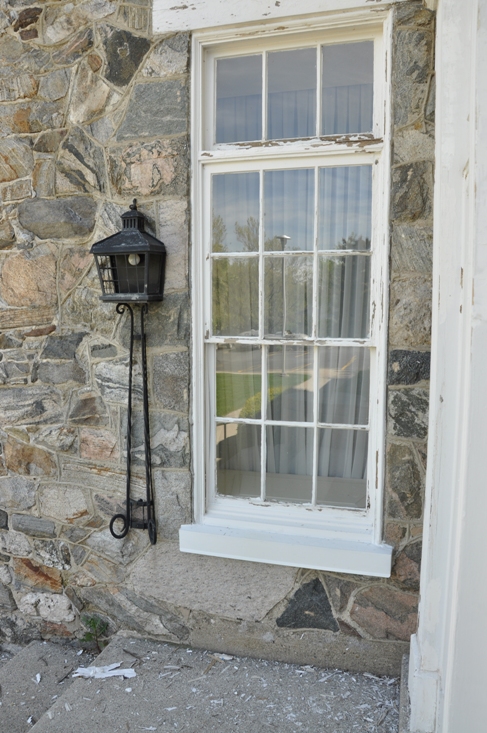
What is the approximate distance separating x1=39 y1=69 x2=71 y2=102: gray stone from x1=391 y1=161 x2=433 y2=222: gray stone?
5.71 feet

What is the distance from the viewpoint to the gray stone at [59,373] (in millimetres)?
3152

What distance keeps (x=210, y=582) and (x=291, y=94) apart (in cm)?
244

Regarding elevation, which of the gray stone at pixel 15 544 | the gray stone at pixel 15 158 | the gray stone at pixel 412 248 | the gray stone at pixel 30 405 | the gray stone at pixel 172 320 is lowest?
the gray stone at pixel 15 544

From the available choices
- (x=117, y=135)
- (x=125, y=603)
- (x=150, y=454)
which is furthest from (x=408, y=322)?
(x=125, y=603)

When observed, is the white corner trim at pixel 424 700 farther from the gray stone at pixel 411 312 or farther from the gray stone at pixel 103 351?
the gray stone at pixel 103 351

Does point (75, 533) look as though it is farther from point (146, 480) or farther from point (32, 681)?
point (32, 681)

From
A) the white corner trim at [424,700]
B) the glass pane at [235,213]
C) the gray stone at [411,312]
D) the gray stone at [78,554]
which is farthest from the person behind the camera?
the gray stone at [78,554]

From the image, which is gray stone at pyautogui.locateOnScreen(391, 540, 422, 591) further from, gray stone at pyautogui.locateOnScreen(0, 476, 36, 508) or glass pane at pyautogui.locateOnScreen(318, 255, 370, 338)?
gray stone at pyautogui.locateOnScreen(0, 476, 36, 508)

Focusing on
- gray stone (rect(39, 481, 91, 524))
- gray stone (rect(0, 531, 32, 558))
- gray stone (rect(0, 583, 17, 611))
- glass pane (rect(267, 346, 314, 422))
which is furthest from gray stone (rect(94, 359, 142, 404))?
gray stone (rect(0, 583, 17, 611))

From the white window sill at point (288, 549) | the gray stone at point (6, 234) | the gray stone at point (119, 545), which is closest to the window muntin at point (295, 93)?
the gray stone at point (6, 234)

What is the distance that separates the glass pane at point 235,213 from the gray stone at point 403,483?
120 cm

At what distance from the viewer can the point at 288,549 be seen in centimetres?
283

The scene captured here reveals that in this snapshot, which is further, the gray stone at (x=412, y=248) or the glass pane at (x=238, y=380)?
the glass pane at (x=238, y=380)

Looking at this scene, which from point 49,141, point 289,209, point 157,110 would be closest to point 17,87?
point 49,141
